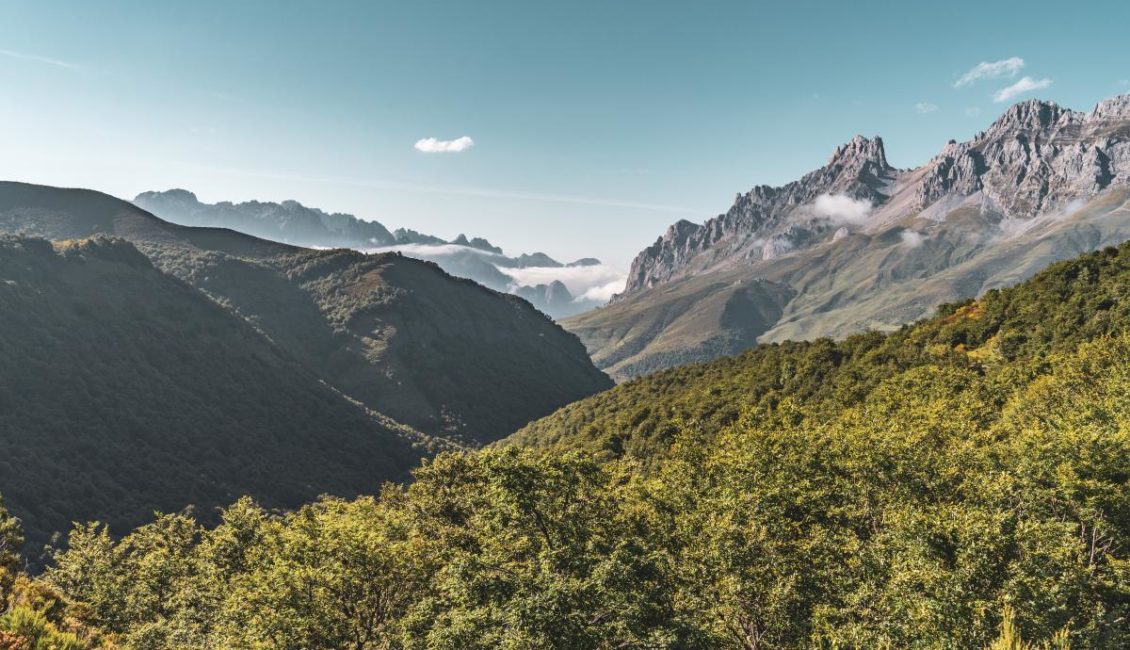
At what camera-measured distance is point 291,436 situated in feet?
653

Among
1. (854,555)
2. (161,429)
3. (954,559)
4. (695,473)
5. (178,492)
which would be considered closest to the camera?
Result: (954,559)

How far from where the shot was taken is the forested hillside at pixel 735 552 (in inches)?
914

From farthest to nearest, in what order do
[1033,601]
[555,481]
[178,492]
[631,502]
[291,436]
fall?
1. [291,436]
2. [178,492]
3. [631,502]
4. [555,481]
5. [1033,601]

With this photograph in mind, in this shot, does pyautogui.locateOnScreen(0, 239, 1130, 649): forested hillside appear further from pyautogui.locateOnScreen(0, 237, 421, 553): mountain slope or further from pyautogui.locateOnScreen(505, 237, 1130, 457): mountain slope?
pyautogui.locateOnScreen(0, 237, 421, 553): mountain slope

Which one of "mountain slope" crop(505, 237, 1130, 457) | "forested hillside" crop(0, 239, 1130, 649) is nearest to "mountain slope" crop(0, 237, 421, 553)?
"forested hillside" crop(0, 239, 1130, 649)

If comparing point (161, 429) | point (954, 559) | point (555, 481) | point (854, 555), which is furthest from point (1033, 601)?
point (161, 429)

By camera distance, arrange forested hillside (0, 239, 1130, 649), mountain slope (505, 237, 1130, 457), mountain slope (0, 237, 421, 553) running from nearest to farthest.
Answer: forested hillside (0, 239, 1130, 649) < mountain slope (505, 237, 1130, 457) < mountain slope (0, 237, 421, 553)

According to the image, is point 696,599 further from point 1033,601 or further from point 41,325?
point 41,325

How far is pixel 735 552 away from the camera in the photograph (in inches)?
1136

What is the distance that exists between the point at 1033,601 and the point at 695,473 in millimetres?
24748

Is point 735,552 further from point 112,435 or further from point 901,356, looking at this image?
point 112,435

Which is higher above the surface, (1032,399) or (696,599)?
(1032,399)

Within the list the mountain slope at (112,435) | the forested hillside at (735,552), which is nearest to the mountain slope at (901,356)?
the forested hillside at (735,552)

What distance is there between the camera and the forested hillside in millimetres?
23219
